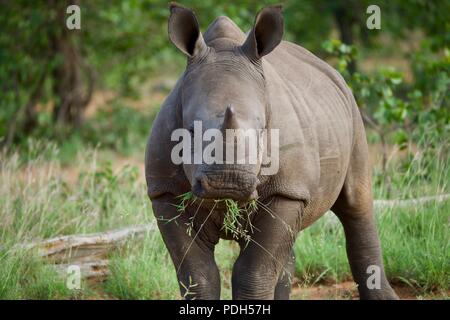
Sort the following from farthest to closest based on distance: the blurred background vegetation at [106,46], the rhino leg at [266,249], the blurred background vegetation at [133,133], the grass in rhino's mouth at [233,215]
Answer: the blurred background vegetation at [106,46]
the blurred background vegetation at [133,133]
the rhino leg at [266,249]
the grass in rhino's mouth at [233,215]

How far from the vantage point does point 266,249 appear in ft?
15.7

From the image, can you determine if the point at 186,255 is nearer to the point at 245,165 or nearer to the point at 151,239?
the point at 245,165

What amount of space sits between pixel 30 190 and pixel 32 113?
5878 millimetres

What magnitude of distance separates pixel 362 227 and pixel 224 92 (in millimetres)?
2113

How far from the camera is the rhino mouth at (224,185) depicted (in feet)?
13.5

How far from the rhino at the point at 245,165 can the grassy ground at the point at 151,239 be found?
124cm

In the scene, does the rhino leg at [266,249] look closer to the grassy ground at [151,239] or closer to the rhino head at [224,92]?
the rhino head at [224,92]

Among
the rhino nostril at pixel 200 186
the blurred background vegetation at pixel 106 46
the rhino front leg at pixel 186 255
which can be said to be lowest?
the rhino front leg at pixel 186 255

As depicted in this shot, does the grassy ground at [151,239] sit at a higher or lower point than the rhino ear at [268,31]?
lower

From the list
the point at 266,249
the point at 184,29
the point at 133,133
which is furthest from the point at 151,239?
the point at 133,133

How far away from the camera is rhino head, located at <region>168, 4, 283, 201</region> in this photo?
4137 mm

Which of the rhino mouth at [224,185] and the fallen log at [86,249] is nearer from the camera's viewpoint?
the rhino mouth at [224,185]

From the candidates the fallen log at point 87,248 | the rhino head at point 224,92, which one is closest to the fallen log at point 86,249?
the fallen log at point 87,248

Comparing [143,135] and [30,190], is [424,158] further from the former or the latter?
[143,135]
